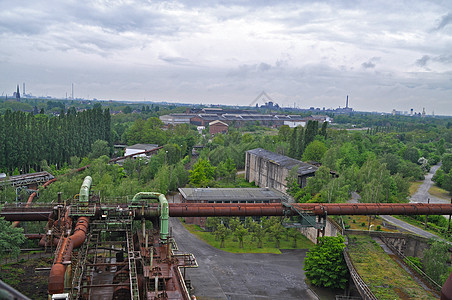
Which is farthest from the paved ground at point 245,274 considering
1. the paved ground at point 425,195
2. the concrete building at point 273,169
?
the paved ground at point 425,195

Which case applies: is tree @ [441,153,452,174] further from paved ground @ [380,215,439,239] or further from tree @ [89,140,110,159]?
tree @ [89,140,110,159]

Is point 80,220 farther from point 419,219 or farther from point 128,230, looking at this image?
point 419,219

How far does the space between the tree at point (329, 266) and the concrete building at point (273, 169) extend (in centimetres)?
1661

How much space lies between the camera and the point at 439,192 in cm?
4978

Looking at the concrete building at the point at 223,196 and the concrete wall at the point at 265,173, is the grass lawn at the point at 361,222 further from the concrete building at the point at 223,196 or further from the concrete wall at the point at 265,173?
the concrete wall at the point at 265,173

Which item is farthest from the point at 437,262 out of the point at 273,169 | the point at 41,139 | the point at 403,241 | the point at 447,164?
the point at 41,139

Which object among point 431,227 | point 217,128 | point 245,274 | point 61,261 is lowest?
point 245,274

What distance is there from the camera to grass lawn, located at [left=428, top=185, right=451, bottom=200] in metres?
47.3

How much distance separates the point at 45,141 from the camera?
153 feet

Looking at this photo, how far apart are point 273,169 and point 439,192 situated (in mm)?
23793

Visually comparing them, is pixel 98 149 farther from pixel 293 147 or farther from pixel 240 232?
pixel 240 232

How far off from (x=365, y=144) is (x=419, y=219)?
38.9 meters

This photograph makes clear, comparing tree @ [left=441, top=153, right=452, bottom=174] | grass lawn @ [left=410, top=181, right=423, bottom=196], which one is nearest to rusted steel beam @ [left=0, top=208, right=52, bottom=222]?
grass lawn @ [left=410, top=181, right=423, bottom=196]

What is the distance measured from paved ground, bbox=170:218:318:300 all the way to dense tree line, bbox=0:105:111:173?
2484 centimetres
